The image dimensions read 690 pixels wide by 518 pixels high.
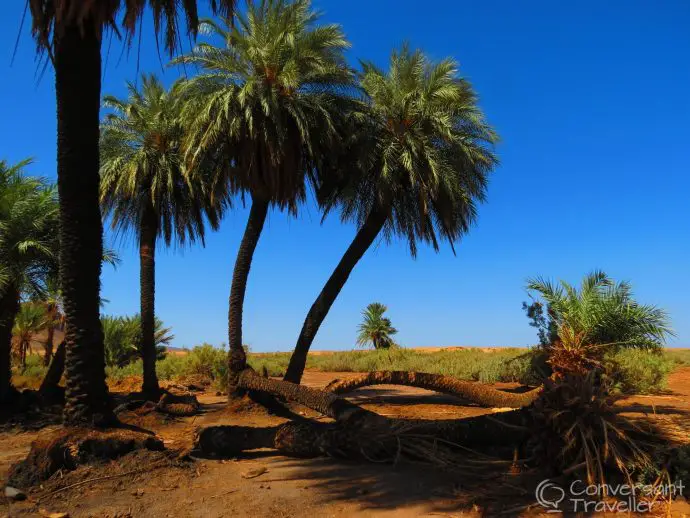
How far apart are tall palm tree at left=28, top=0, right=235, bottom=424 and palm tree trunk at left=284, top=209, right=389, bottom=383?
696 centimetres

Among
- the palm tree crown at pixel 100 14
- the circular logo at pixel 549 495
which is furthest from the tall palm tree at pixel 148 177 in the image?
the circular logo at pixel 549 495

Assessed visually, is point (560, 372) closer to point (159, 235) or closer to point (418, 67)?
point (418, 67)

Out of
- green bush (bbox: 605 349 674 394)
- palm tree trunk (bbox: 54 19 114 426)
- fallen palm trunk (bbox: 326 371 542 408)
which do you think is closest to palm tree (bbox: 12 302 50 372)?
palm tree trunk (bbox: 54 19 114 426)

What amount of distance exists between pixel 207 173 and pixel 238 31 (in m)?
4.14

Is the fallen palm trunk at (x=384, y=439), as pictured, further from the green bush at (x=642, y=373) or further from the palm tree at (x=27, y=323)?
the palm tree at (x=27, y=323)

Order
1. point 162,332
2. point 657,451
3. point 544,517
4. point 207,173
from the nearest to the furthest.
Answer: point 544,517, point 657,451, point 207,173, point 162,332

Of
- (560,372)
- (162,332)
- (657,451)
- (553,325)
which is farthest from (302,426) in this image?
(162,332)

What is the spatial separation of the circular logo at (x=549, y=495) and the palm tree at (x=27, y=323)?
2697cm

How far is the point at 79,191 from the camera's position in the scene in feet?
28.8

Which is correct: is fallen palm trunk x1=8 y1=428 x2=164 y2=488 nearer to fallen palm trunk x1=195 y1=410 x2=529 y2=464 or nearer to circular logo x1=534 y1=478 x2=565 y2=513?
fallen palm trunk x1=195 y1=410 x2=529 y2=464

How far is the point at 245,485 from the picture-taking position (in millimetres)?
6891

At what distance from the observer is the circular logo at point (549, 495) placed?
5475 millimetres

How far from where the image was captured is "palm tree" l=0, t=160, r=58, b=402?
1322 cm

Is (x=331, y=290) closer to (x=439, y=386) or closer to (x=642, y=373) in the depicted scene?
(x=439, y=386)
